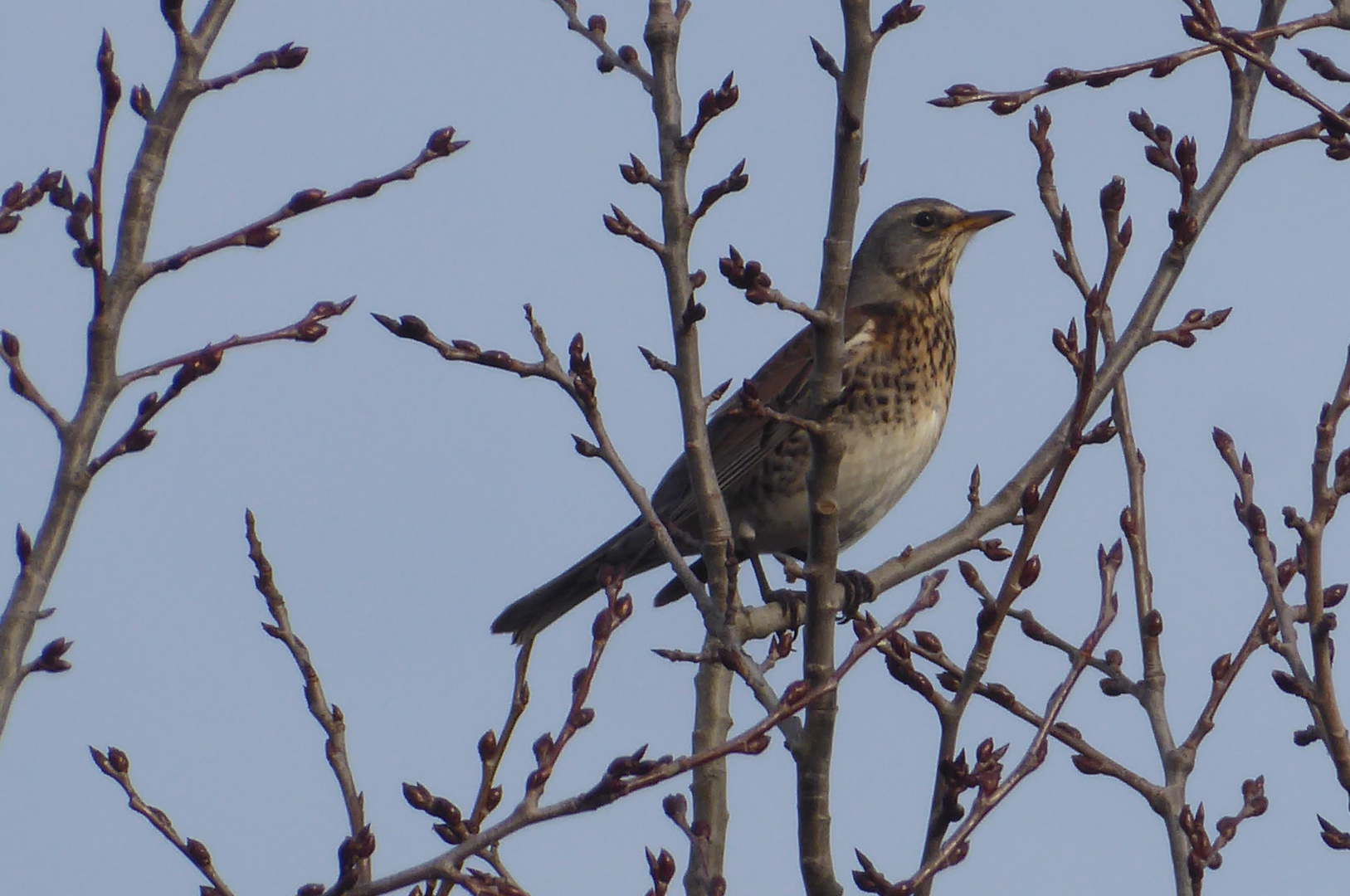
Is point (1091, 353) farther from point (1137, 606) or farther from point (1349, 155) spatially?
point (1349, 155)

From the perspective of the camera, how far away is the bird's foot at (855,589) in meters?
5.76

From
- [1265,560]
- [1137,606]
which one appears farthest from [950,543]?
[1265,560]

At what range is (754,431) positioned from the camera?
7.05 metres

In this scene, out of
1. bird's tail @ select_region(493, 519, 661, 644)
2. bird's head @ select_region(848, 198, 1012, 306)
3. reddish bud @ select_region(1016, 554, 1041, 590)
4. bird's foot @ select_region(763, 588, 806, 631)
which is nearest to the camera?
reddish bud @ select_region(1016, 554, 1041, 590)

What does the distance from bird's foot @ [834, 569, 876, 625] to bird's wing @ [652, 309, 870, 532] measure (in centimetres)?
100

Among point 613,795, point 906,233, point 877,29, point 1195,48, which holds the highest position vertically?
point 906,233

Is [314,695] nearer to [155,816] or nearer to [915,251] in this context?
[155,816]

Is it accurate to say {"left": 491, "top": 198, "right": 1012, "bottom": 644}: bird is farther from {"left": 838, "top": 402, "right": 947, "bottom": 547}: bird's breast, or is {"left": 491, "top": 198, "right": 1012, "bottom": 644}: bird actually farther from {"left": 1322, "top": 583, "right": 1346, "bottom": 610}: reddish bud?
{"left": 1322, "top": 583, "right": 1346, "bottom": 610}: reddish bud

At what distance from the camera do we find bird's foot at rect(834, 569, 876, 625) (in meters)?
5.76

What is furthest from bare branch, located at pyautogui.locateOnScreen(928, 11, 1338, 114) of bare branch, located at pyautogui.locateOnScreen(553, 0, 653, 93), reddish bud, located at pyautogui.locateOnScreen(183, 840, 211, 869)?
reddish bud, located at pyautogui.locateOnScreen(183, 840, 211, 869)

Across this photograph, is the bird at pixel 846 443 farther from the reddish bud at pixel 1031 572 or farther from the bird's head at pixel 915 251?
the reddish bud at pixel 1031 572

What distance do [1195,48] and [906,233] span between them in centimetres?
397

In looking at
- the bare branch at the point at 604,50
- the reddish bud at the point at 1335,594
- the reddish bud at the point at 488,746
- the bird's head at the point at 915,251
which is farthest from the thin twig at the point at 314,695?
the bird's head at the point at 915,251

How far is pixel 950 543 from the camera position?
5.46 metres
